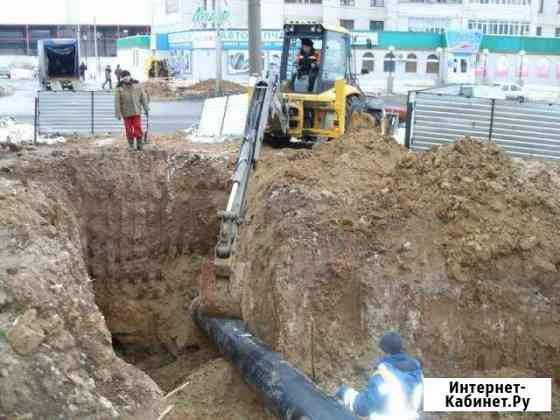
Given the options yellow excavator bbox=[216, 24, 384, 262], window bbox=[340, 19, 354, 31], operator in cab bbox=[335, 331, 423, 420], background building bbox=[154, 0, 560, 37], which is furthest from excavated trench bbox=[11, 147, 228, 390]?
window bbox=[340, 19, 354, 31]

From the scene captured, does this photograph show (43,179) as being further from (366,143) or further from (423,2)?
(423,2)

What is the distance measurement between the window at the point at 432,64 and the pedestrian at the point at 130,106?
3659 centimetres

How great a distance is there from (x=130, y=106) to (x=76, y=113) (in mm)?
3547

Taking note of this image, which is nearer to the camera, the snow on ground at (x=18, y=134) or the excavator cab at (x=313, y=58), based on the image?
the excavator cab at (x=313, y=58)

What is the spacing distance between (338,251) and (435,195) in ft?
5.25

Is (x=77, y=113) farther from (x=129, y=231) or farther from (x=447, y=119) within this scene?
(x=447, y=119)

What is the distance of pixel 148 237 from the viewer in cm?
1158

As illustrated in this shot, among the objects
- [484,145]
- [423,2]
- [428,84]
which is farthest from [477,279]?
[423,2]

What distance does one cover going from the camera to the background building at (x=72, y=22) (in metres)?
68.8

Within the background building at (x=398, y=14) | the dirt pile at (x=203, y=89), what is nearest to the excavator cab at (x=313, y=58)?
the dirt pile at (x=203, y=89)

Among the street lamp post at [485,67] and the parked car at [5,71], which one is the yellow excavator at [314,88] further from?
the parked car at [5,71]

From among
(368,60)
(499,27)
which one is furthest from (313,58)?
(499,27)

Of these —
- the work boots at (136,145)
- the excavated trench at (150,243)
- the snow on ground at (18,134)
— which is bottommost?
the excavated trench at (150,243)

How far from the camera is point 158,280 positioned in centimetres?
1177
